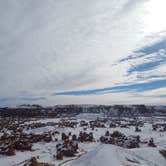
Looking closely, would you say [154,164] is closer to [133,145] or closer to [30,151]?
[133,145]

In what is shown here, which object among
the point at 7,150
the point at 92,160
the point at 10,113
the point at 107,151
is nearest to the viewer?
the point at 92,160

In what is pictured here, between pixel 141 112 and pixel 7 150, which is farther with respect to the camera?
pixel 141 112

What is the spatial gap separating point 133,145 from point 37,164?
1215 centimetres

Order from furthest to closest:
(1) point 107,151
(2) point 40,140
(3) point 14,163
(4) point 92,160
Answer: (2) point 40,140 → (3) point 14,163 → (1) point 107,151 → (4) point 92,160

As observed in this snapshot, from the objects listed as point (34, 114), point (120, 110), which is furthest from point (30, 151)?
point (120, 110)

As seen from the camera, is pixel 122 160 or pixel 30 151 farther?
pixel 30 151

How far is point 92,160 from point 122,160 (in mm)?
1738

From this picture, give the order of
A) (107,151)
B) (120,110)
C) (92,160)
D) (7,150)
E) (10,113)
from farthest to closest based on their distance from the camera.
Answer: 1. (120,110)
2. (10,113)
3. (7,150)
4. (107,151)
5. (92,160)

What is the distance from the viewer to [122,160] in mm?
13469

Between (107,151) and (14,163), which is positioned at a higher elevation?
(107,151)

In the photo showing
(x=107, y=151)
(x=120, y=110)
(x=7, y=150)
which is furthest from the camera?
(x=120, y=110)

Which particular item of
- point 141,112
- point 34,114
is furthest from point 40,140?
point 141,112

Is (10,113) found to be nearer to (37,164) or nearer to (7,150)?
(7,150)

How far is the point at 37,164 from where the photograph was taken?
556 inches
